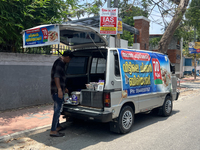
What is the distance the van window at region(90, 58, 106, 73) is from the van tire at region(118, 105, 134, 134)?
1554 mm

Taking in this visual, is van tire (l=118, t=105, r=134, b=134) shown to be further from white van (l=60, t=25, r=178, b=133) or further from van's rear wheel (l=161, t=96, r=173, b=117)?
van's rear wheel (l=161, t=96, r=173, b=117)

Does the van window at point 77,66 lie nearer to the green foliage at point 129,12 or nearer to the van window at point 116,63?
the van window at point 116,63

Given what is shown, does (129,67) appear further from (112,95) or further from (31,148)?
(31,148)

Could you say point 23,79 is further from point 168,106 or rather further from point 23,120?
point 168,106

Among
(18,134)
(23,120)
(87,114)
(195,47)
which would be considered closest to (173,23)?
(87,114)

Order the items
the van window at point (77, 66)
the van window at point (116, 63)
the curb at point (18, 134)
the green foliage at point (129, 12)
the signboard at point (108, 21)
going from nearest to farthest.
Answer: the curb at point (18, 134)
the van window at point (116, 63)
the van window at point (77, 66)
the signboard at point (108, 21)
the green foliage at point (129, 12)

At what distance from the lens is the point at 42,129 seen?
5.55 meters

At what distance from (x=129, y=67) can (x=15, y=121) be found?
3.87m

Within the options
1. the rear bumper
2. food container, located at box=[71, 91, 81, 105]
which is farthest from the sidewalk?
food container, located at box=[71, 91, 81, 105]

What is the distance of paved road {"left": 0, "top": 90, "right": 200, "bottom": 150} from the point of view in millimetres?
4457

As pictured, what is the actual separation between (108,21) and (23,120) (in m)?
4.49

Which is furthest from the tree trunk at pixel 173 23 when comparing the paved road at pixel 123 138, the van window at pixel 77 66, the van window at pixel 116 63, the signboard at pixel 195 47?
the signboard at pixel 195 47

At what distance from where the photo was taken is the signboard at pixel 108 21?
7.23 meters

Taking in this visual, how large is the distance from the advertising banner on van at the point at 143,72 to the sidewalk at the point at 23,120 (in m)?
2.63
